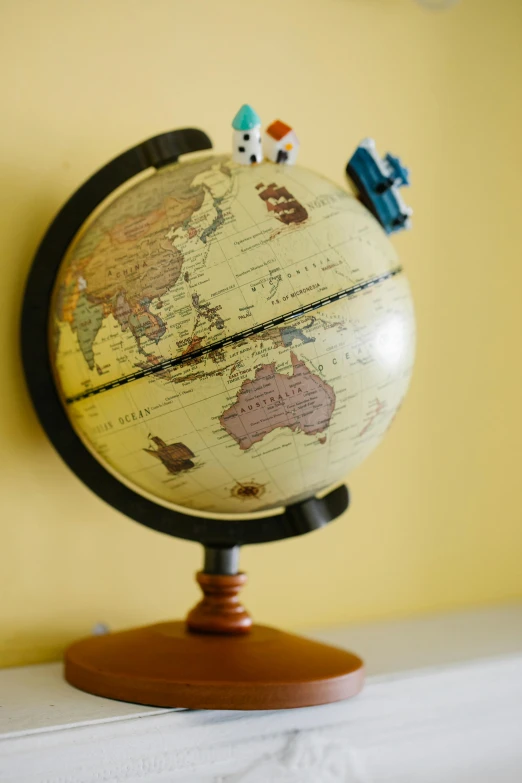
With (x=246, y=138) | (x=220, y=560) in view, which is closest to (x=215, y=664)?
(x=220, y=560)

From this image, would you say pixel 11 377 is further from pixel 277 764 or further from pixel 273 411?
pixel 277 764

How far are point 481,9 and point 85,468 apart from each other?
1.11 m

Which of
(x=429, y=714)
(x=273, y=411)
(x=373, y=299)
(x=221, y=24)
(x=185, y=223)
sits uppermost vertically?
(x=221, y=24)

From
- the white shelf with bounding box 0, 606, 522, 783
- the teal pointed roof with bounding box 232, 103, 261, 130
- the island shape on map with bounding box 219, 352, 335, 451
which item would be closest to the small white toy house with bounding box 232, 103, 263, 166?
the teal pointed roof with bounding box 232, 103, 261, 130

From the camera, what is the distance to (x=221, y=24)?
1.19 m

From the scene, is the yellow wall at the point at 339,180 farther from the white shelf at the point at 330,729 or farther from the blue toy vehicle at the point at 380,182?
the blue toy vehicle at the point at 380,182

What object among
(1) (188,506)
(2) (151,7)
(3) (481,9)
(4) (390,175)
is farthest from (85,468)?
(3) (481,9)

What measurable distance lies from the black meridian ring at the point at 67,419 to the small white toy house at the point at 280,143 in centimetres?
10

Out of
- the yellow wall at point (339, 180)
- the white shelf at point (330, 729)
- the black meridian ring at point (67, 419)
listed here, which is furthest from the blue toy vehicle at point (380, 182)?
the white shelf at point (330, 729)

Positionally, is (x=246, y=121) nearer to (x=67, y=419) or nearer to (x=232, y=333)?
(x=232, y=333)

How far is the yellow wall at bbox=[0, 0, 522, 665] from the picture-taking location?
1037 millimetres

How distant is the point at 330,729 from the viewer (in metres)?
0.90

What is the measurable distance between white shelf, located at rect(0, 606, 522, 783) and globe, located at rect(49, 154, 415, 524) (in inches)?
9.6

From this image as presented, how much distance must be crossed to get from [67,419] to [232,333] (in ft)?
1.01
